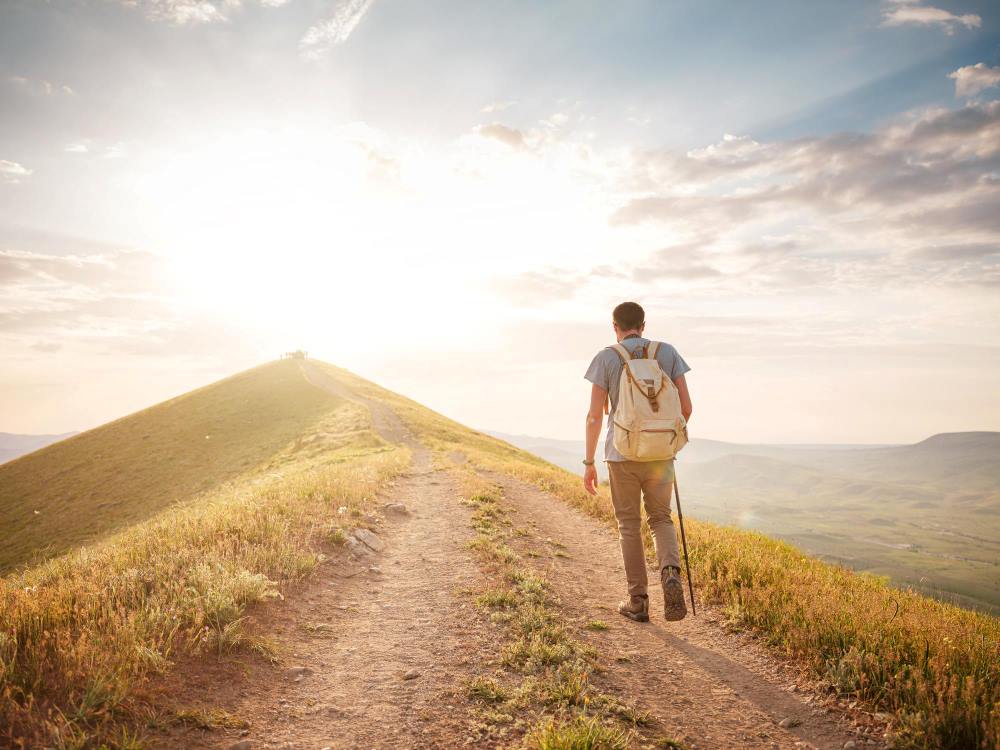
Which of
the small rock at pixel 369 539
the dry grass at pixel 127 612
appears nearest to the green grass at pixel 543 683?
the dry grass at pixel 127 612

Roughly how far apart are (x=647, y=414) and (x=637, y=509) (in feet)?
4.69

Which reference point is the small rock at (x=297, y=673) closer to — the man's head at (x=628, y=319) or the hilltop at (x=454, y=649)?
the hilltop at (x=454, y=649)

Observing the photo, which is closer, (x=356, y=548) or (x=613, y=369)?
(x=613, y=369)

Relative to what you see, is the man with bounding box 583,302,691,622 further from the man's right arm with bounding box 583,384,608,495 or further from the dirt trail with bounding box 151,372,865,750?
the dirt trail with bounding box 151,372,865,750

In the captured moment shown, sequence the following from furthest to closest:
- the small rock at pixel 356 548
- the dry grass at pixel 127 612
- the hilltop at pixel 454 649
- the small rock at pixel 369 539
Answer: the small rock at pixel 369 539 < the small rock at pixel 356 548 < the hilltop at pixel 454 649 < the dry grass at pixel 127 612

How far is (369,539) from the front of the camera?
10.3m

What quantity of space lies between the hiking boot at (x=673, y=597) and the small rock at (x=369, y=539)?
20.1 feet

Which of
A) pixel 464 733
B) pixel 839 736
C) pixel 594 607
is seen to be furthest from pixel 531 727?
pixel 594 607

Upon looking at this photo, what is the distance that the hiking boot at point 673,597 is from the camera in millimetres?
5930

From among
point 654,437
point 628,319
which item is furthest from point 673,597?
point 628,319

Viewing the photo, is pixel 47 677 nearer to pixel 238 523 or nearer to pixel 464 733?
pixel 464 733

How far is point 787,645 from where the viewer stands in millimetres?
5453

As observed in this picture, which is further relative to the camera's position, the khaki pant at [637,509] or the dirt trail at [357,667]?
the khaki pant at [637,509]

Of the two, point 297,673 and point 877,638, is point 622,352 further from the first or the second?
point 297,673
